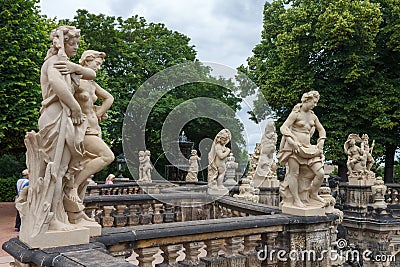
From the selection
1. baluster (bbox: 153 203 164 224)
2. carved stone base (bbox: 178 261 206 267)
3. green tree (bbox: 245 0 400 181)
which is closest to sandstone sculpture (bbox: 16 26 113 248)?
carved stone base (bbox: 178 261 206 267)

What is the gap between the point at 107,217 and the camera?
294 inches

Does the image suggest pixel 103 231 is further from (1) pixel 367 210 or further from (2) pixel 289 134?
(1) pixel 367 210

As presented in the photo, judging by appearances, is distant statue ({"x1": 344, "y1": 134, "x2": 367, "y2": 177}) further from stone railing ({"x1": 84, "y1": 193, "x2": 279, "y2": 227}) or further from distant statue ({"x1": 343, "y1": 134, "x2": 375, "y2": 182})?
stone railing ({"x1": 84, "y1": 193, "x2": 279, "y2": 227})

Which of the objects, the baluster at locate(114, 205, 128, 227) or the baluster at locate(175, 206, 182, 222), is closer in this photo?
the baluster at locate(114, 205, 128, 227)

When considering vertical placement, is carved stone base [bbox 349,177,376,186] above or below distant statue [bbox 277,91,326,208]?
below

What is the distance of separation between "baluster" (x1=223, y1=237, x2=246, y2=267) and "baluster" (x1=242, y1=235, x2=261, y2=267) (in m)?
0.09

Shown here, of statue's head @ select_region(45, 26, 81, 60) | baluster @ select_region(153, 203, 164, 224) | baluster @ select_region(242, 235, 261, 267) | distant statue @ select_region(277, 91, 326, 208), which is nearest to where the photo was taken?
statue's head @ select_region(45, 26, 81, 60)

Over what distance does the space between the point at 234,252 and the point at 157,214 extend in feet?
11.1

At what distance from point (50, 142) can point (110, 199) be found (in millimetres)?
4091

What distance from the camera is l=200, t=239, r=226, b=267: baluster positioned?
448 cm

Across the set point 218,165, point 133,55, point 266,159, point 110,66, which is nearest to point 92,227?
point 218,165

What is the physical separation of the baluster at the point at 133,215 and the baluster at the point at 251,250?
10.8 feet

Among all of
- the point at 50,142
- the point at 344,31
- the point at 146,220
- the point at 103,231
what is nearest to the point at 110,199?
the point at 146,220

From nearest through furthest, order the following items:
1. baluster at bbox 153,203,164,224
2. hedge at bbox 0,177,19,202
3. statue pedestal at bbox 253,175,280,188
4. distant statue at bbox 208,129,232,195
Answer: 1. baluster at bbox 153,203,164,224
2. distant statue at bbox 208,129,232,195
3. statue pedestal at bbox 253,175,280,188
4. hedge at bbox 0,177,19,202
